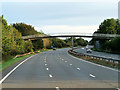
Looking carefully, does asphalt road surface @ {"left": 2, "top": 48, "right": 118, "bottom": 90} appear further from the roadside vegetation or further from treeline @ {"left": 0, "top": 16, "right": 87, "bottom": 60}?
treeline @ {"left": 0, "top": 16, "right": 87, "bottom": 60}

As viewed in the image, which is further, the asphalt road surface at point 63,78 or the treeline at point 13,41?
the treeline at point 13,41

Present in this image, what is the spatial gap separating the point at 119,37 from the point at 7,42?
152ft

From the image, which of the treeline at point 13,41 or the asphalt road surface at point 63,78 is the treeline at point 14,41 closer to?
the treeline at point 13,41

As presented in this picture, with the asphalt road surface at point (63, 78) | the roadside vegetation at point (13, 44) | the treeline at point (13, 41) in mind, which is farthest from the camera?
the treeline at point (13, 41)

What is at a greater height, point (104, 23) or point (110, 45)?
point (104, 23)

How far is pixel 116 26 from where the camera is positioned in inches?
4611

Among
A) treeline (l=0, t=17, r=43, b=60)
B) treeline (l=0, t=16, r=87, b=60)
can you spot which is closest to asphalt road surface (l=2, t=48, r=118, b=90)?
treeline (l=0, t=17, r=43, b=60)

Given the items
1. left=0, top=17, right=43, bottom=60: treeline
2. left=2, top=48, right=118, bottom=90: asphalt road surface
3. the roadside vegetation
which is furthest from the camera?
left=0, top=17, right=43, bottom=60: treeline

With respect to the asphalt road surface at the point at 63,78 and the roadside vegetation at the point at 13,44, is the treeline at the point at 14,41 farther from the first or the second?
the asphalt road surface at the point at 63,78

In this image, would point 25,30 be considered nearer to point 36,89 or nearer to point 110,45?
point 110,45

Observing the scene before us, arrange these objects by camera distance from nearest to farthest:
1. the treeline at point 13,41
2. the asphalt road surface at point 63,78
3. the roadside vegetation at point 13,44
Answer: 1. the asphalt road surface at point 63,78
2. the roadside vegetation at point 13,44
3. the treeline at point 13,41

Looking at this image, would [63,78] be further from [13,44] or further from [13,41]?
[13,41]

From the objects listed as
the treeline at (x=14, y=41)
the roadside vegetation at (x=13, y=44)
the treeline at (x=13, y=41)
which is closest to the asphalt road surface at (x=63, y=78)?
the roadside vegetation at (x=13, y=44)

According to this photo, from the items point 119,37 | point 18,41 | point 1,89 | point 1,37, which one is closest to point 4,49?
point 1,37
